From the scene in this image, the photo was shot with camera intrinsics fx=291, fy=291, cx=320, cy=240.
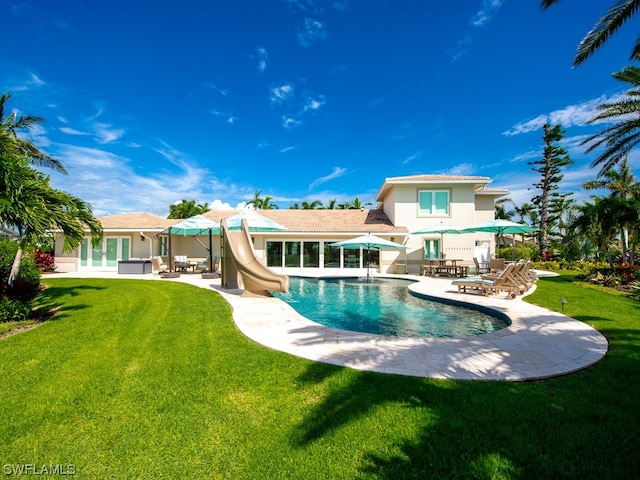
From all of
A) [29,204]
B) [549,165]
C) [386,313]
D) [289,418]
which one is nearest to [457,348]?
[289,418]

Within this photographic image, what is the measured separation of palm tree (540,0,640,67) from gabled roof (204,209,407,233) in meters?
16.2

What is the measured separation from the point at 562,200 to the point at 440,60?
31.4m

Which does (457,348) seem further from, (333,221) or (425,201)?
(333,221)

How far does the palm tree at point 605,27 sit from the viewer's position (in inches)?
299

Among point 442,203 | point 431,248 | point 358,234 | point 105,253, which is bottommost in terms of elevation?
point 105,253

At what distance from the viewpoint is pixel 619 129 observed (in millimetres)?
14188

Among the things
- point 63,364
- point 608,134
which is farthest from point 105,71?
point 608,134

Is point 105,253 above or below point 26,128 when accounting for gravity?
below

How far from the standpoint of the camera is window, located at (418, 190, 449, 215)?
81.6 feet

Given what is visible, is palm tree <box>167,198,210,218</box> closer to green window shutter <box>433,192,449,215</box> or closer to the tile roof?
the tile roof

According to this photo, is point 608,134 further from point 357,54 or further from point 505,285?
point 357,54

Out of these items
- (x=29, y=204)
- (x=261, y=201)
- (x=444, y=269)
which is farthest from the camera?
(x=261, y=201)

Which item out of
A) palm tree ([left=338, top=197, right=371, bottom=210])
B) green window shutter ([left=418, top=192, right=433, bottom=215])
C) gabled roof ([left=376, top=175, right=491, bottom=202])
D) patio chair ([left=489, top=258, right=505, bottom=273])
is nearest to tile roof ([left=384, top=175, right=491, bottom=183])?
gabled roof ([left=376, top=175, right=491, bottom=202])
